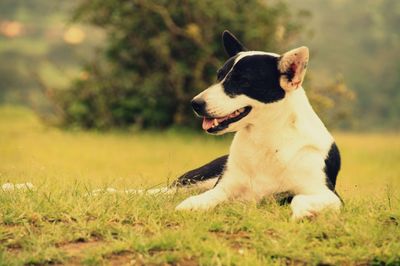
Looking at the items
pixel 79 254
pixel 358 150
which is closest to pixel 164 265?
pixel 79 254

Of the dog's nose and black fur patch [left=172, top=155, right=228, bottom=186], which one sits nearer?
the dog's nose

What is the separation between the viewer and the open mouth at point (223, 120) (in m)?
5.09

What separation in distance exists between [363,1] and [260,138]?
998 inches

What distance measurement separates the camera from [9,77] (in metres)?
25.5

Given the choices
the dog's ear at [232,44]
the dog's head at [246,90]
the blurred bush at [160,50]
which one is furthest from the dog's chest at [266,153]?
the blurred bush at [160,50]

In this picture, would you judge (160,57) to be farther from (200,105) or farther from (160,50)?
(200,105)

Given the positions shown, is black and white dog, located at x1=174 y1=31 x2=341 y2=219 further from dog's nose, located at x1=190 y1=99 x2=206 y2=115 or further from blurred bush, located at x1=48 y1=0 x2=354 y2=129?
blurred bush, located at x1=48 y1=0 x2=354 y2=129

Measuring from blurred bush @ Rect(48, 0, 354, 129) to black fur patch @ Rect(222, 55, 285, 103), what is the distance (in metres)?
9.70

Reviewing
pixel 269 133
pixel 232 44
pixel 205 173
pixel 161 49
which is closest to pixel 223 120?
pixel 269 133

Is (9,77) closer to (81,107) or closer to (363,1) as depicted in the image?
(81,107)

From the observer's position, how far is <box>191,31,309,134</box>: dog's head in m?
5.04

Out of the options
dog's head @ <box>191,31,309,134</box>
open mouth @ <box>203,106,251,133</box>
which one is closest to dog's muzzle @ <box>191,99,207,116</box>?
dog's head @ <box>191,31,309,134</box>

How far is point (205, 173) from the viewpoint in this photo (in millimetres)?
6219

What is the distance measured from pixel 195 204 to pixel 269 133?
0.80 m
